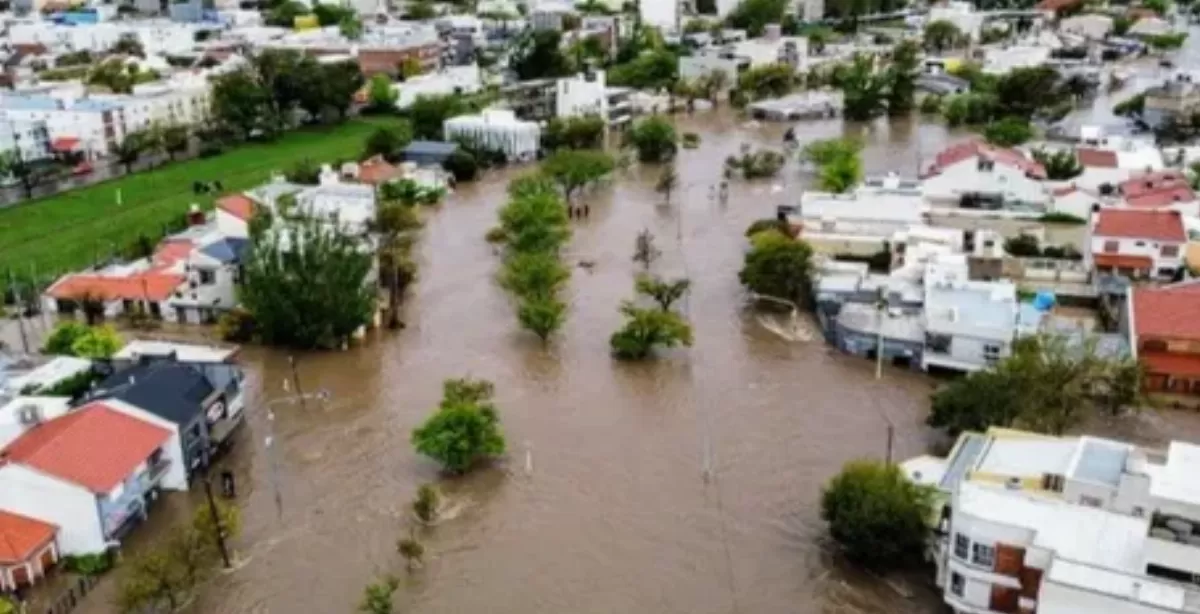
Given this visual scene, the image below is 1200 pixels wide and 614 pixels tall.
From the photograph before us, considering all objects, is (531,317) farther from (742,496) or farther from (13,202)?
(13,202)

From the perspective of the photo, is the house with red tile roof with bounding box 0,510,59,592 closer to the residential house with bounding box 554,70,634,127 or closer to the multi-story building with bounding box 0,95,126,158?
the multi-story building with bounding box 0,95,126,158

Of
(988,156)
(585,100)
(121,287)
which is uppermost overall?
(988,156)

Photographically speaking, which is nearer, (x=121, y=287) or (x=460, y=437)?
(x=460, y=437)

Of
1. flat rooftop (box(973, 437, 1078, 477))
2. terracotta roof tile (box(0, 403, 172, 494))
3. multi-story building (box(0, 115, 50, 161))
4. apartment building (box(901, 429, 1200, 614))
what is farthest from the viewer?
multi-story building (box(0, 115, 50, 161))

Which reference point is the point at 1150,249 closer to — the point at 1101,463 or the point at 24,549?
the point at 1101,463

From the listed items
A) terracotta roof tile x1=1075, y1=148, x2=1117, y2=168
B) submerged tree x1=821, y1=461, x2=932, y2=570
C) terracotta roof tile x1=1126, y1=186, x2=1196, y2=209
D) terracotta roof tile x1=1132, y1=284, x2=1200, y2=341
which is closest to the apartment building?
submerged tree x1=821, y1=461, x2=932, y2=570

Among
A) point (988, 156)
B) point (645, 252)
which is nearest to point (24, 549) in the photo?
point (645, 252)
